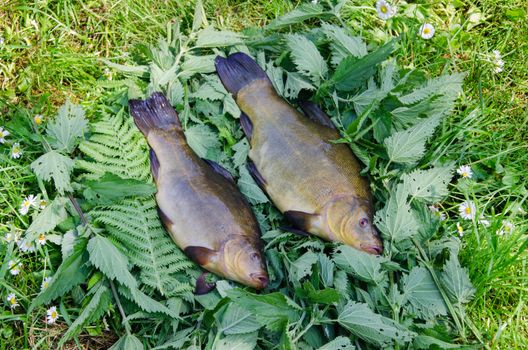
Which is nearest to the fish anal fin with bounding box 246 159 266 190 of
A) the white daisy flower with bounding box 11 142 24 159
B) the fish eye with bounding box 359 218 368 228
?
the fish eye with bounding box 359 218 368 228

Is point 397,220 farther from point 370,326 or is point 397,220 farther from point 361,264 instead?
point 370,326

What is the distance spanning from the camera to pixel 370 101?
3.55 meters

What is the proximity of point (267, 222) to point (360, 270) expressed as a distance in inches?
27.8

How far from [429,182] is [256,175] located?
1.06m

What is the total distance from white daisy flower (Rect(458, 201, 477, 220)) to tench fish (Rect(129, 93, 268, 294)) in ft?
4.33

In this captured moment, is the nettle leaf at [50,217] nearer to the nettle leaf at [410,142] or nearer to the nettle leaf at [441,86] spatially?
the nettle leaf at [410,142]

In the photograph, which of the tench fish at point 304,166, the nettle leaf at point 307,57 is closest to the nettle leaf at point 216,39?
the tench fish at point 304,166

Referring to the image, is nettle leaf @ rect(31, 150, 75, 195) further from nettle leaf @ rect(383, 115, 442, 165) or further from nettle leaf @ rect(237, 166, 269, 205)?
nettle leaf @ rect(383, 115, 442, 165)

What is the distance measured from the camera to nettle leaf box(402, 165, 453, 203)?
11.0 ft

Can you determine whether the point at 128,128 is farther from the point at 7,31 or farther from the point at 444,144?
the point at 444,144

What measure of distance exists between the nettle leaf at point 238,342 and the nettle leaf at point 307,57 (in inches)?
65.1

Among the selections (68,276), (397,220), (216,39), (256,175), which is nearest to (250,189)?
(256,175)

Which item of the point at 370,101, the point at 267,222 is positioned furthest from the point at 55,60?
the point at 370,101

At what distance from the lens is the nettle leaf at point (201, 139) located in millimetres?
3635
